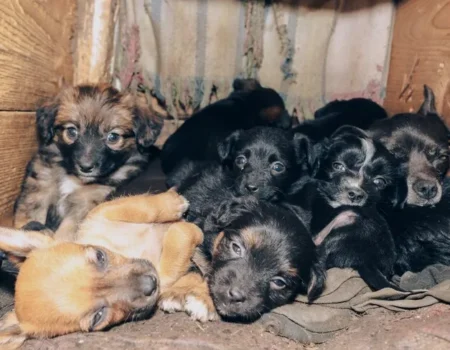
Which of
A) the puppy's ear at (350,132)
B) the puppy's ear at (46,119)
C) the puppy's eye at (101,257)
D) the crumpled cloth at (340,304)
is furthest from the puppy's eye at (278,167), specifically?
the puppy's ear at (46,119)

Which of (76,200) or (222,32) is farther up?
(222,32)

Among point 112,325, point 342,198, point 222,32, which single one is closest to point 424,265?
point 342,198

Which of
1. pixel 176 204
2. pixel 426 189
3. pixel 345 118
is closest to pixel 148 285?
pixel 176 204

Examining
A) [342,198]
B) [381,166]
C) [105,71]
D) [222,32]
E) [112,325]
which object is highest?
[222,32]

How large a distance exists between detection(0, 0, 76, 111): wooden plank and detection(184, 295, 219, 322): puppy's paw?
77.0 inches

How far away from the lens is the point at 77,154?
4016 mm

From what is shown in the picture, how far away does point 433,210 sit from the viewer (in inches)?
151

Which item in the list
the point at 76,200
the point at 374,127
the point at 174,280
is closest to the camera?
the point at 174,280

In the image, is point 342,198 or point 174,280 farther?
point 342,198

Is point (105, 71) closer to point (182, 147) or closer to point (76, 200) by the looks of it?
point (182, 147)

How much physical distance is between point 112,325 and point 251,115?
302 centimetres

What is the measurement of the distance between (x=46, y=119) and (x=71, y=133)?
0.75 ft

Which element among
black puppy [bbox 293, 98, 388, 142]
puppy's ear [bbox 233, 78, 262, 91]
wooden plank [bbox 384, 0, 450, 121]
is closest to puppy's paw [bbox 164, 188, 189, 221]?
black puppy [bbox 293, 98, 388, 142]

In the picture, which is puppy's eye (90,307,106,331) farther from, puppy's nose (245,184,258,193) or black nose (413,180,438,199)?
black nose (413,180,438,199)
